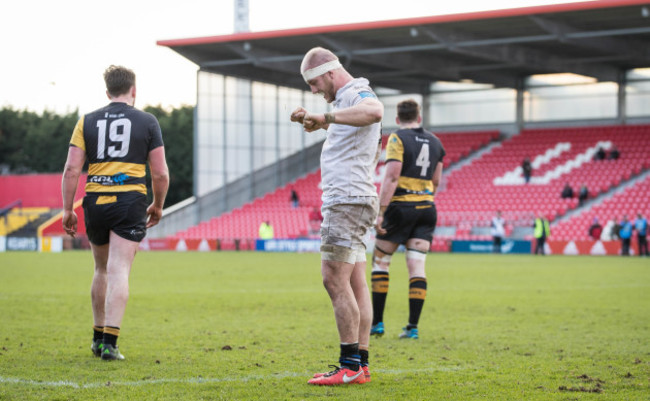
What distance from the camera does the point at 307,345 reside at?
765 centimetres

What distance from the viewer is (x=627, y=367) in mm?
6430

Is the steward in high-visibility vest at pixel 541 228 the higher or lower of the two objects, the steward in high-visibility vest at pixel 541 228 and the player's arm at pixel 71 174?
the lower

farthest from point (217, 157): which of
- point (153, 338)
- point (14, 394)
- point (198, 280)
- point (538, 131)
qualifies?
point (14, 394)

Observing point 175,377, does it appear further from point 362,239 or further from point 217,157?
point 217,157

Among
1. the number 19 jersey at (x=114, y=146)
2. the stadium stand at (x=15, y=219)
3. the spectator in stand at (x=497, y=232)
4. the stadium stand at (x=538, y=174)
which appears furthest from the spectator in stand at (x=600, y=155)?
the number 19 jersey at (x=114, y=146)

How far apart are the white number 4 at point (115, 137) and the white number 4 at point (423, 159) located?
296 cm

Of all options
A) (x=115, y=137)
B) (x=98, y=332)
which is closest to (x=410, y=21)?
(x=115, y=137)

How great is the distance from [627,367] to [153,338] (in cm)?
404

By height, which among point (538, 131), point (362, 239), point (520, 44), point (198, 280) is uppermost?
point (520, 44)

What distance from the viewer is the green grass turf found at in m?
5.47

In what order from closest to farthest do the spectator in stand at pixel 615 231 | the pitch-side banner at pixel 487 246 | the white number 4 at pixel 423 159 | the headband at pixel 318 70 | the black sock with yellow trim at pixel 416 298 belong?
the headband at pixel 318 70 → the black sock with yellow trim at pixel 416 298 → the white number 4 at pixel 423 159 → the spectator in stand at pixel 615 231 → the pitch-side banner at pixel 487 246

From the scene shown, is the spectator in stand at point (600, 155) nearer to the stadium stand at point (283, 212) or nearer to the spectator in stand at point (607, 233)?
the spectator in stand at point (607, 233)

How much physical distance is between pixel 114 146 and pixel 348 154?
192 centimetres

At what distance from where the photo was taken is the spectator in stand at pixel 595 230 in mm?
32531
